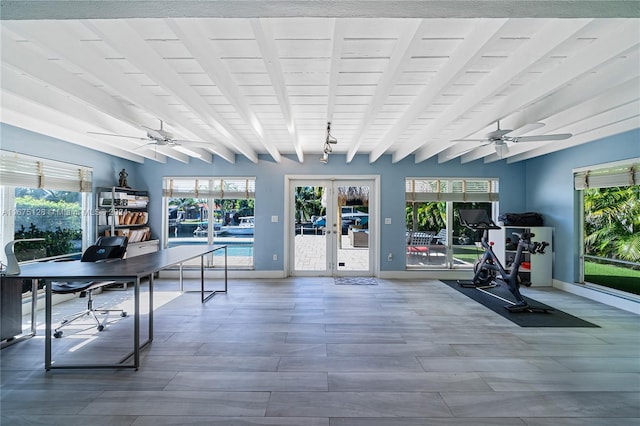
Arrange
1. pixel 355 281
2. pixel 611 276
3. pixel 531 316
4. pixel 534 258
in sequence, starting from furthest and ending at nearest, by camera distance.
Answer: pixel 355 281 → pixel 534 258 → pixel 611 276 → pixel 531 316

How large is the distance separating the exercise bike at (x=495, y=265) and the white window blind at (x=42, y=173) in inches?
251

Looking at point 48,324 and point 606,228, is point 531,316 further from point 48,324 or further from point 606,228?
point 48,324

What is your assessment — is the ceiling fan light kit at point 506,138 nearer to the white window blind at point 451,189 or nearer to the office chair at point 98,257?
the white window blind at point 451,189

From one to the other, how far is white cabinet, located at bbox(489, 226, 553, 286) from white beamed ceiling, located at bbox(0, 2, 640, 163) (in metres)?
2.09

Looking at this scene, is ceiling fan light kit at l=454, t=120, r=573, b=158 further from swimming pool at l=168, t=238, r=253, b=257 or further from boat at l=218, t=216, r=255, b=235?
swimming pool at l=168, t=238, r=253, b=257

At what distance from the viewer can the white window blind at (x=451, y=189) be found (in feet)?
20.0

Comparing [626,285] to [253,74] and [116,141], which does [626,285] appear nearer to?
[253,74]

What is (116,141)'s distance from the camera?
4.32 metres

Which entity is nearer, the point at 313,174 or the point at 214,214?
the point at 313,174

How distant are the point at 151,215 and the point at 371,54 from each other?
5.62 m

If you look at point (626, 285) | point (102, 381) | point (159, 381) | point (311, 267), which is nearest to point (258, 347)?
point (159, 381)

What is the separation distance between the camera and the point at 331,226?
6.24 meters

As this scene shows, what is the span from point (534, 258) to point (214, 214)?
6.34m

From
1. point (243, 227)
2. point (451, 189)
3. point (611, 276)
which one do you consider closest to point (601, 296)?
point (611, 276)
